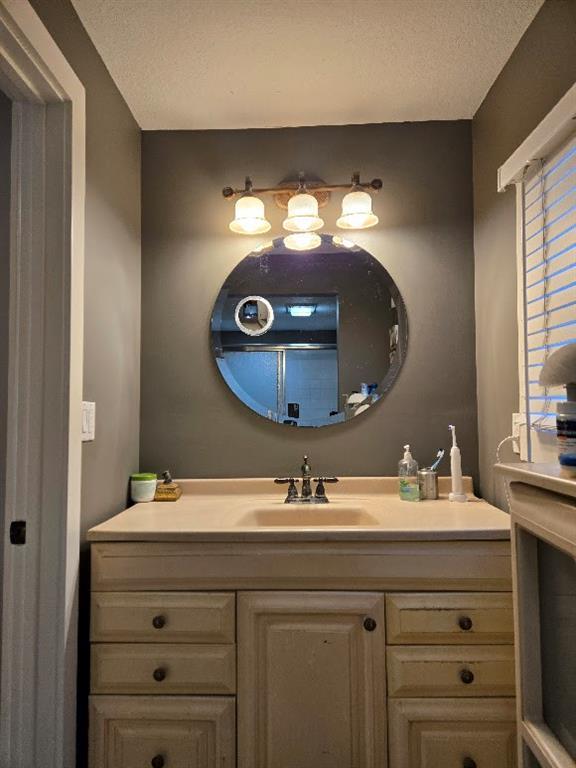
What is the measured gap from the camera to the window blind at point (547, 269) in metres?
1.34

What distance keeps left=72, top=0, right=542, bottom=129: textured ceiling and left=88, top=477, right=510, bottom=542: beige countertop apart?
1.40 m

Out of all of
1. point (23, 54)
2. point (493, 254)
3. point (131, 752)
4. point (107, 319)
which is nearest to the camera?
point (23, 54)

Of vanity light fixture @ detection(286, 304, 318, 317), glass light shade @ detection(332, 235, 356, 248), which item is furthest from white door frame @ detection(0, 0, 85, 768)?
glass light shade @ detection(332, 235, 356, 248)

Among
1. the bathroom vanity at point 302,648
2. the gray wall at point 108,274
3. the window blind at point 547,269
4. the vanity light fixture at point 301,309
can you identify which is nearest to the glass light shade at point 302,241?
the vanity light fixture at point 301,309

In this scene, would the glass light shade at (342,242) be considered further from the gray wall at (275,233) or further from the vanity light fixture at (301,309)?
the vanity light fixture at (301,309)

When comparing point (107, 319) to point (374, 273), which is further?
point (374, 273)

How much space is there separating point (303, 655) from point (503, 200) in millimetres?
1537

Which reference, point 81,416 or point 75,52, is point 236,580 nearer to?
point 81,416

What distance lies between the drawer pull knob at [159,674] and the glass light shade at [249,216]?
1495mm

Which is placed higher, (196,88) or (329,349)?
(196,88)

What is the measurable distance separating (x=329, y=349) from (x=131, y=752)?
1403 mm

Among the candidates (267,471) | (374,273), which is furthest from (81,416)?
(374,273)

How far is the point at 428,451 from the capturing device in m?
2.03

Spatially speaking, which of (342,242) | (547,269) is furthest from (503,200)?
(342,242)
